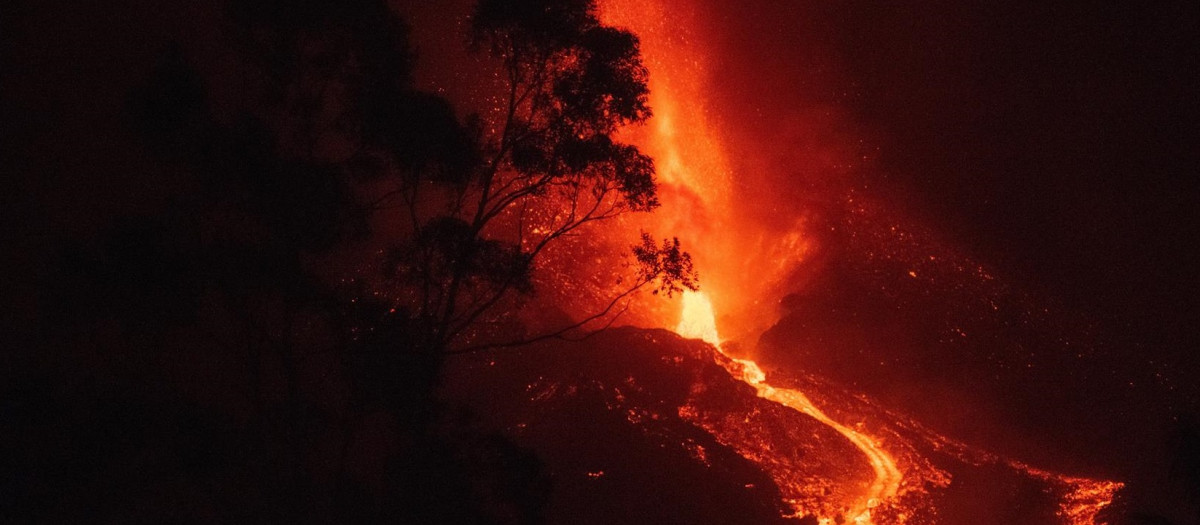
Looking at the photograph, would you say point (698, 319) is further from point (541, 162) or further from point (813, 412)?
point (541, 162)

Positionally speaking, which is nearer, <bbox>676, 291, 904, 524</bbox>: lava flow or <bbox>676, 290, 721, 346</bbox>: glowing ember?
<bbox>676, 291, 904, 524</bbox>: lava flow

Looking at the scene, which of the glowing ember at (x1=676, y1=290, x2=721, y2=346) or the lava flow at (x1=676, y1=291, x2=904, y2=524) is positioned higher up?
the glowing ember at (x1=676, y1=290, x2=721, y2=346)

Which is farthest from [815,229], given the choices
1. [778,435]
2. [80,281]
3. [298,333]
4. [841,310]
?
[80,281]

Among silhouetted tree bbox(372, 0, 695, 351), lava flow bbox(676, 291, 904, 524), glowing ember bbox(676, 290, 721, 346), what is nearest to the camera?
silhouetted tree bbox(372, 0, 695, 351)

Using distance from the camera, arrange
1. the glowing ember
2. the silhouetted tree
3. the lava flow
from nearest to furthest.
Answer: the silhouetted tree → the lava flow → the glowing ember

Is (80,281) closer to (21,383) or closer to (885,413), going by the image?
(21,383)

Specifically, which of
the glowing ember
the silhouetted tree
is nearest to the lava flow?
the glowing ember

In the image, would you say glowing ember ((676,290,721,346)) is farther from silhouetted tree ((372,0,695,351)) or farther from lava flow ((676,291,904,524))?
silhouetted tree ((372,0,695,351))

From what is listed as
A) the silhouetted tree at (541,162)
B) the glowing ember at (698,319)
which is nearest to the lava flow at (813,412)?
the glowing ember at (698,319)

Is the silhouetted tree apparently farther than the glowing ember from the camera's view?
No
